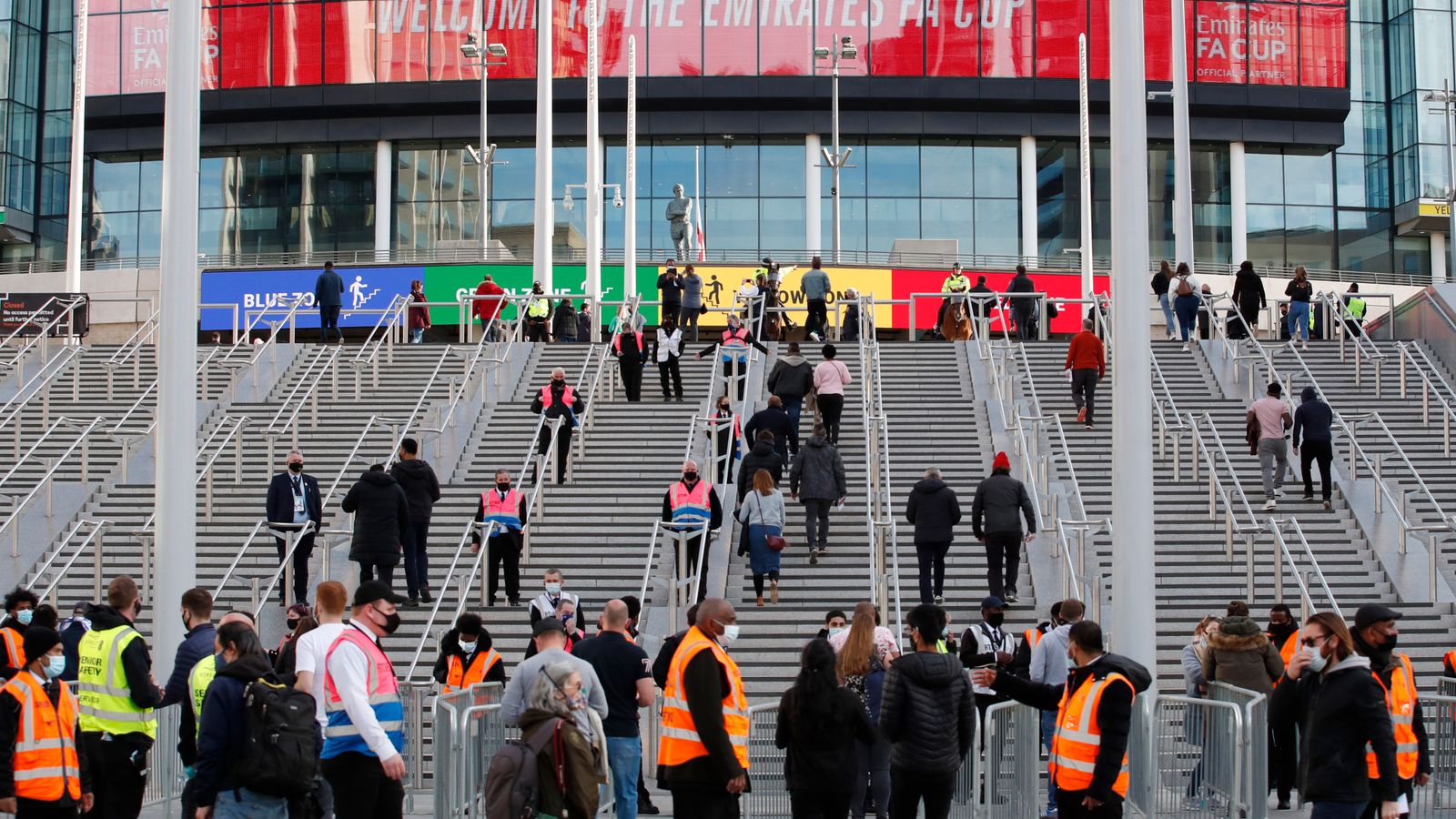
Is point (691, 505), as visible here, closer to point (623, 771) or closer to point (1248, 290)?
point (623, 771)

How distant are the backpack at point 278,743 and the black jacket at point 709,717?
2.00 meters

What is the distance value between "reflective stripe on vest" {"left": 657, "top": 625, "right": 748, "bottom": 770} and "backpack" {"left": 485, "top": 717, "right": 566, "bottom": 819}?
1139 mm

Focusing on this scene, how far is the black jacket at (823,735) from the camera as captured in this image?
9.81 meters

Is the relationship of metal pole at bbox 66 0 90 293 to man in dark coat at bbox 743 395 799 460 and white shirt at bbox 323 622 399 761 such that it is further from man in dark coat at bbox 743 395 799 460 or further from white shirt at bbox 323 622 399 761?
white shirt at bbox 323 622 399 761

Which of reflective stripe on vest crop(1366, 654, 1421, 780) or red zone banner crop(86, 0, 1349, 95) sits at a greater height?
red zone banner crop(86, 0, 1349, 95)

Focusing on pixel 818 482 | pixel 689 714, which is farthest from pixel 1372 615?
pixel 818 482

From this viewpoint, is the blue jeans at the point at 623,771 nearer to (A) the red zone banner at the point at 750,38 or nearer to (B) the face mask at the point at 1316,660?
(B) the face mask at the point at 1316,660

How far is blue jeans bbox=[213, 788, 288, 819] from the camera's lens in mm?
8547

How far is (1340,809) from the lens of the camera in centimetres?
887

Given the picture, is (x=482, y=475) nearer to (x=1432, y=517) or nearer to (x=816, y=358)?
(x=816, y=358)

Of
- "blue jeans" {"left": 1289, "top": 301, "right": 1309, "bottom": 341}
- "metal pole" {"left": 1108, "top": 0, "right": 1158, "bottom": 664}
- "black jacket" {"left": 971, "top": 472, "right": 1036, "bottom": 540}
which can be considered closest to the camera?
"metal pole" {"left": 1108, "top": 0, "right": 1158, "bottom": 664}

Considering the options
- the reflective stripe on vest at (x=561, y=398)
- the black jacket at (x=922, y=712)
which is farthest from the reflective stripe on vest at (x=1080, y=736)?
the reflective stripe on vest at (x=561, y=398)

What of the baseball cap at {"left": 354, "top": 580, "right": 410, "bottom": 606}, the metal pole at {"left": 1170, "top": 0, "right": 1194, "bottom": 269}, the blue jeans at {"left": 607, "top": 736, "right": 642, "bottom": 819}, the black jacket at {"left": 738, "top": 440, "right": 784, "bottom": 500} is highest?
the metal pole at {"left": 1170, "top": 0, "right": 1194, "bottom": 269}

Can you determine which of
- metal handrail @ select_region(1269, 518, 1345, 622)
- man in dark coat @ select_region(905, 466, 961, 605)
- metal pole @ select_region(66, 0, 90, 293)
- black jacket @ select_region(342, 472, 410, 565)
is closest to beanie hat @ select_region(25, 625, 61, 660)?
black jacket @ select_region(342, 472, 410, 565)
